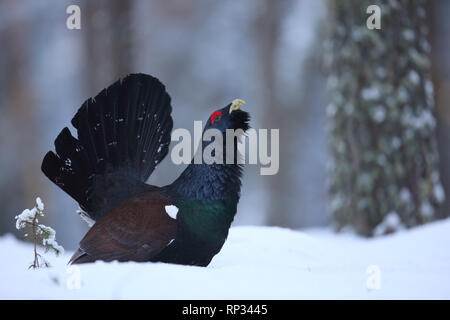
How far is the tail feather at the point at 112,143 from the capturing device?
2.63 m

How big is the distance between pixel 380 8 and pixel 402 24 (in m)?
0.22

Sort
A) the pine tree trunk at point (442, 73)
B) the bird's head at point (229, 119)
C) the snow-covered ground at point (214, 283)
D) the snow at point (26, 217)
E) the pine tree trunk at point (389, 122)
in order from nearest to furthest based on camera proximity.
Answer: the snow-covered ground at point (214, 283) < the bird's head at point (229, 119) < the snow at point (26, 217) < the pine tree trunk at point (389, 122) < the pine tree trunk at point (442, 73)

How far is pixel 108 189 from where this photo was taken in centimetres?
275

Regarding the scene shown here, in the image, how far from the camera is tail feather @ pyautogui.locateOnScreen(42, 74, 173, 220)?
2.63 metres

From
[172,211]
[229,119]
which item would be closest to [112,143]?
[172,211]

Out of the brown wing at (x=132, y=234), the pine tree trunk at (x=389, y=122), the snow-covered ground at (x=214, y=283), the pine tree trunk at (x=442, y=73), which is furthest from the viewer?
the pine tree trunk at (x=442, y=73)

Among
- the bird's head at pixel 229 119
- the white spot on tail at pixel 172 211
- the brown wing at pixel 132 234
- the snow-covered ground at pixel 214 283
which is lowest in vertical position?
the snow-covered ground at pixel 214 283

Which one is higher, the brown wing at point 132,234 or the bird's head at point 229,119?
the bird's head at point 229,119

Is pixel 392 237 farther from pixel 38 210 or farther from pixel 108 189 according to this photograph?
pixel 38 210

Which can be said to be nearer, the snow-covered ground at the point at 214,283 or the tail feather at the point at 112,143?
the snow-covered ground at the point at 214,283

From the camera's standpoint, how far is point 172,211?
2.42 m

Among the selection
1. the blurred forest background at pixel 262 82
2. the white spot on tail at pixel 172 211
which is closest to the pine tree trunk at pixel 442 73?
the blurred forest background at pixel 262 82

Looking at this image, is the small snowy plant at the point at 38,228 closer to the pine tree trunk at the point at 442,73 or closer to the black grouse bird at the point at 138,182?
the black grouse bird at the point at 138,182

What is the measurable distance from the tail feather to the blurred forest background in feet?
6.56
